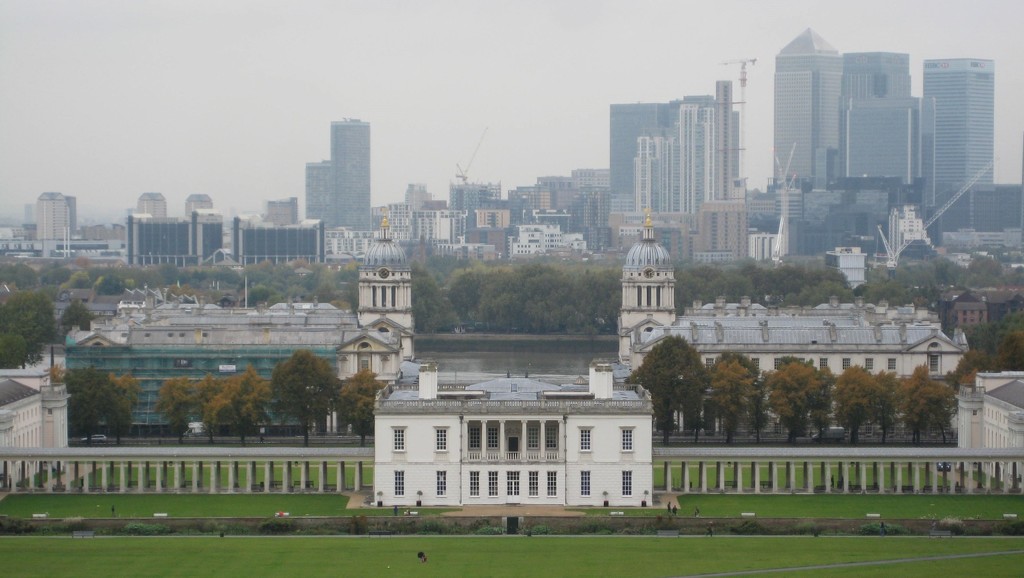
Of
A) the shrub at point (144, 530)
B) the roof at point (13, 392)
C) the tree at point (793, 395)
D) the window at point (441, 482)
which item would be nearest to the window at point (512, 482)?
the window at point (441, 482)

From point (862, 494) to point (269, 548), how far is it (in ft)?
74.9

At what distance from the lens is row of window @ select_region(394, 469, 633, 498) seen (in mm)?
72875

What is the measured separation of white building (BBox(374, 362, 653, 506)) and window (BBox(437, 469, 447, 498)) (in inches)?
1.3

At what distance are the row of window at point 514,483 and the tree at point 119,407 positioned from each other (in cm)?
2175

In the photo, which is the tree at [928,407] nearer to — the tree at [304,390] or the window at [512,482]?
the window at [512,482]

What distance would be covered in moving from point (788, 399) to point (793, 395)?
0.32 m

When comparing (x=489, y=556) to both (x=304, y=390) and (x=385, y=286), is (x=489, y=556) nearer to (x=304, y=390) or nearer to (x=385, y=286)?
(x=304, y=390)

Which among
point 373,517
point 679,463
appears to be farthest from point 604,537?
point 679,463

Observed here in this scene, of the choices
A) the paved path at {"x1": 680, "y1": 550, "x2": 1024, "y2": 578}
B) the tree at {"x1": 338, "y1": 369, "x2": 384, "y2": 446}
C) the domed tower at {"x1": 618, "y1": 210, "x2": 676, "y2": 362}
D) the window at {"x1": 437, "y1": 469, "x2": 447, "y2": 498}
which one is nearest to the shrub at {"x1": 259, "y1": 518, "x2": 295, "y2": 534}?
the window at {"x1": 437, "y1": 469, "x2": 447, "y2": 498}

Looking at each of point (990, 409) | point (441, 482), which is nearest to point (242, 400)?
point (441, 482)

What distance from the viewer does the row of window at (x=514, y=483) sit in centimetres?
7288

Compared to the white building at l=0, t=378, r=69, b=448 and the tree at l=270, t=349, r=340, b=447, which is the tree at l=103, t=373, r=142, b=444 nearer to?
the white building at l=0, t=378, r=69, b=448

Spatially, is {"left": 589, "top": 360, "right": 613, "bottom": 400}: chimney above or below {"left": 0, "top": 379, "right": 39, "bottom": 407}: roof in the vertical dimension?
above

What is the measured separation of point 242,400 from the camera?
9019 cm
